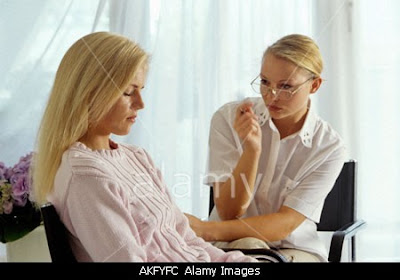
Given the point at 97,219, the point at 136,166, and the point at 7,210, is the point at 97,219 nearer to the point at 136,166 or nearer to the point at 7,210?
the point at 136,166

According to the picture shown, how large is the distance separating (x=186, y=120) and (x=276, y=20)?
6.9 inches

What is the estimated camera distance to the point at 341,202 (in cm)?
87

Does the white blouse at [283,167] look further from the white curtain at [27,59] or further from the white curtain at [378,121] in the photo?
the white curtain at [27,59]

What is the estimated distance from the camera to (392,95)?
3.00 feet

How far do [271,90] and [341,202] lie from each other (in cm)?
18

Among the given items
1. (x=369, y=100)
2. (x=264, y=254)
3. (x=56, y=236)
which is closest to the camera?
(x=56, y=236)

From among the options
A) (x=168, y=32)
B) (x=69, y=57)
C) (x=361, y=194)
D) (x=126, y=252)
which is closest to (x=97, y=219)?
(x=126, y=252)

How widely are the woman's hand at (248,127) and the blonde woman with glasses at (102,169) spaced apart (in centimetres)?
13

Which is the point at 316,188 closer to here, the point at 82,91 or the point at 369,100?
the point at 369,100

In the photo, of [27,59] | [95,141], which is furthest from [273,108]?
[27,59]

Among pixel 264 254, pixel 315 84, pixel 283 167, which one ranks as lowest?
pixel 264 254

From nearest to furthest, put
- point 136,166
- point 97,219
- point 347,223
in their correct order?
point 97,219, point 136,166, point 347,223

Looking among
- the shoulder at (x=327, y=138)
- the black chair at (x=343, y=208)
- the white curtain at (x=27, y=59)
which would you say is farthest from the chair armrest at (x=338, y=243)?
the white curtain at (x=27, y=59)
